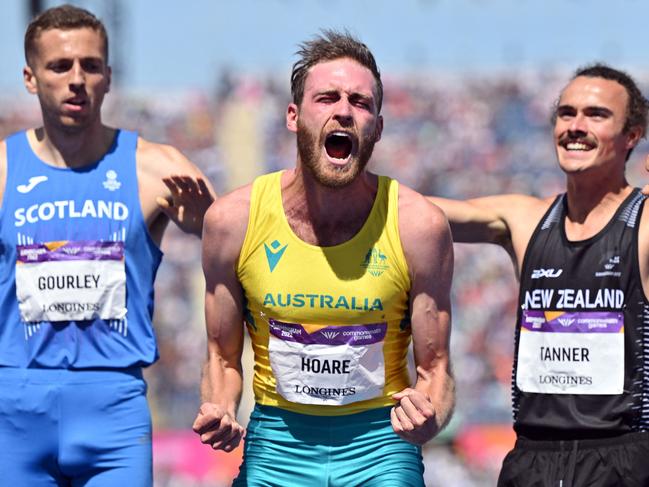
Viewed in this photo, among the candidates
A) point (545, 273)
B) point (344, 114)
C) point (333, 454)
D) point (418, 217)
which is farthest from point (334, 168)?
point (545, 273)

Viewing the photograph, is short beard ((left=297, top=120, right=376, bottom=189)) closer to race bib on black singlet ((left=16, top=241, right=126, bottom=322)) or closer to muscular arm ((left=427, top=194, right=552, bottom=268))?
muscular arm ((left=427, top=194, right=552, bottom=268))

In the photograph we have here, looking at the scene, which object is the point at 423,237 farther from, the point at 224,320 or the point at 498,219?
the point at 498,219

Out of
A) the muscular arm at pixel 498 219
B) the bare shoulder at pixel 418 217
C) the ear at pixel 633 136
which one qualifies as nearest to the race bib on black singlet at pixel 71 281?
the bare shoulder at pixel 418 217

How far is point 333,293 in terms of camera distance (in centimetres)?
422

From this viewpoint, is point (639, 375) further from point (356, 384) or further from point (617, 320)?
point (356, 384)

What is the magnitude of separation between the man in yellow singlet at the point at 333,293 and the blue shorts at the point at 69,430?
0.56 metres

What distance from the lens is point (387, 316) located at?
14.1 feet

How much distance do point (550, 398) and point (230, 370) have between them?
133cm

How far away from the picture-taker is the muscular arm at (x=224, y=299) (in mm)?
4355

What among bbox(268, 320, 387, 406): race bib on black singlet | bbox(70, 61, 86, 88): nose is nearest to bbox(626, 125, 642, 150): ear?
bbox(268, 320, 387, 406): race bib on black singlet

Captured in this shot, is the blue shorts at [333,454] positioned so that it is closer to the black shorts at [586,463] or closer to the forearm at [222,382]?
the forearm at [222,382]

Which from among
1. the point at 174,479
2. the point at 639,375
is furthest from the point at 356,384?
the point at 174,479

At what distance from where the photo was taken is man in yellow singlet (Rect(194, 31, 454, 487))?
4.24 meters

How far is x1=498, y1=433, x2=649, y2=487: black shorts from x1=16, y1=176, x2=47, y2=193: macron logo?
237 centimetres
